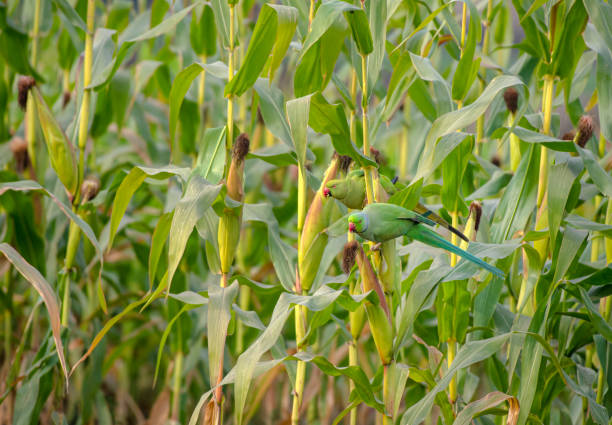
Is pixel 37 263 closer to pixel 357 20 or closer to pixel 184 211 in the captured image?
pixel 184 211

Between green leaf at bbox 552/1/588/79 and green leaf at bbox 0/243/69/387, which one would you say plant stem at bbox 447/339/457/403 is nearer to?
green leaf at bbox 552/1/588/79

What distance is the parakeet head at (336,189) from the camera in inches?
43.1

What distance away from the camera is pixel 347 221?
3.74 ft

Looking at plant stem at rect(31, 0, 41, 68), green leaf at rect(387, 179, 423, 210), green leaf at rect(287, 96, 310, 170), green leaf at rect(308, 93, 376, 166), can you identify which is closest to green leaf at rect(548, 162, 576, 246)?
green leaf at rect(387, 179, 423, 210)

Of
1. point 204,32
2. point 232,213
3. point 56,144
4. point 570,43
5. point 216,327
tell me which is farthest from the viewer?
point 204,32

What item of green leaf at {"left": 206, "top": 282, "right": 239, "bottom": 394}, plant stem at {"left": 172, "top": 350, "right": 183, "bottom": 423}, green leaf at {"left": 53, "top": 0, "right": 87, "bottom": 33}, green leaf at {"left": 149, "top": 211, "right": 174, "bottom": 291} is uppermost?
green leaf at {"left": 53, "top": 0, "right": 87, "bottom": 33}

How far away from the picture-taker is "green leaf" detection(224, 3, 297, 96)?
1188mm

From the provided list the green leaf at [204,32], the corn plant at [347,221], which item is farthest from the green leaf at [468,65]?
the green leaf at [204,32]

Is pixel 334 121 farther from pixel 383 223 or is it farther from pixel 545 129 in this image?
pixel 545 129

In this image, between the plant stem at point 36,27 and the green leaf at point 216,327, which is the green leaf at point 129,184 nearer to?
the green leaf at point 216,327

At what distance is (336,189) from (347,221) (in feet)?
0.22

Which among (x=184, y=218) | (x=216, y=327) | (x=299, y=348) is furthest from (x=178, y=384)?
(x=184, y=218)

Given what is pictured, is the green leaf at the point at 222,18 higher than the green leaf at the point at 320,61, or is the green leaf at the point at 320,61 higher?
the green leaf at the point at 222,18

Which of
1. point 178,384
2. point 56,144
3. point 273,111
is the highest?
point 273,111
